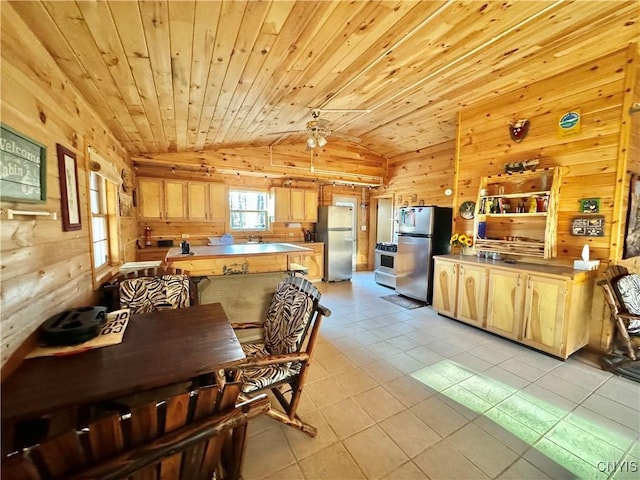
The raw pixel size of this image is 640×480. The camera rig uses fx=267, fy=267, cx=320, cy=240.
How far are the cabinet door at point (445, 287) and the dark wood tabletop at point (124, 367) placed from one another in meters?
3.15

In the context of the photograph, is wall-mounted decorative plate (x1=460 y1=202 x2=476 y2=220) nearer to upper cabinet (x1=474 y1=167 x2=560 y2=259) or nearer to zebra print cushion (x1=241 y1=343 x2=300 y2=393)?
upper cabinet (x1=474 y1=167 x2=560 y2=259)

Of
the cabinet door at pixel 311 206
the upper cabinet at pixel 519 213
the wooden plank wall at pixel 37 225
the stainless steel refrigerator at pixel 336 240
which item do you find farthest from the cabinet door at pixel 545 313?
the cabinet door at pixel 311 206

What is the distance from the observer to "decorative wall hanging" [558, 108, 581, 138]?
2859 mm

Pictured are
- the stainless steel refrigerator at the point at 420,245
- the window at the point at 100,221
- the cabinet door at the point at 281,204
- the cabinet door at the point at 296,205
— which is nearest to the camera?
the window at the point at 100,221

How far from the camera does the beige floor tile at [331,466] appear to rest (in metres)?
1.46

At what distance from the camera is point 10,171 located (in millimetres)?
1087

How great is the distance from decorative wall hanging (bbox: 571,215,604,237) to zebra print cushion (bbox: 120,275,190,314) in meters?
3.98

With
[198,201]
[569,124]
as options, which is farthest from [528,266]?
[198,201]

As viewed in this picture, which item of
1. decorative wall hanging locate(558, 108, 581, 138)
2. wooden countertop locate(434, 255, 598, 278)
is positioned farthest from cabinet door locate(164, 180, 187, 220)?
decorative wall hanging locate(558, 108, 581, 138)

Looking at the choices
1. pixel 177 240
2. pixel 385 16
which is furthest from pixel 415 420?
pixel 177 240

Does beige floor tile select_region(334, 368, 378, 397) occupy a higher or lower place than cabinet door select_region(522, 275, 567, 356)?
→ lower

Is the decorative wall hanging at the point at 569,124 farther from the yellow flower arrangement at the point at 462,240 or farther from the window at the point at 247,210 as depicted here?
the window at the point at 247,210

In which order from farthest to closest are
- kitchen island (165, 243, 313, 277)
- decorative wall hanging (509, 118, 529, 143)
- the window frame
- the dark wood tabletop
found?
the window frame
decorative wall hanging (509, 118, 529, 143)
kitchen island (165, 243, 313, 277)
the dark wood tabletop

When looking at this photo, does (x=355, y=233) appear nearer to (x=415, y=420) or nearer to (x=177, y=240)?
(x=177, y=240)
